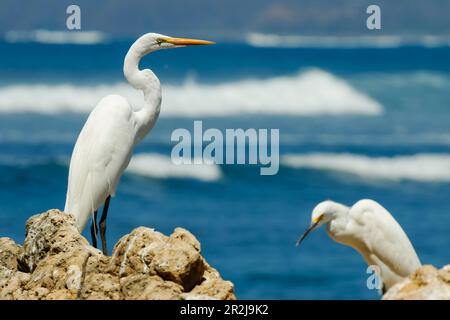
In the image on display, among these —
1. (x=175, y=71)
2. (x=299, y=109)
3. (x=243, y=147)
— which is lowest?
(x=243, y=147)

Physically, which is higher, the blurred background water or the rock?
the blurred background water

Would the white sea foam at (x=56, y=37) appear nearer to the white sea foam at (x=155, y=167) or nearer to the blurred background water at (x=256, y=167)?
the blurred background water at (x=256, y=167)

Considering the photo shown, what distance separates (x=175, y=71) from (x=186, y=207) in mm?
12987

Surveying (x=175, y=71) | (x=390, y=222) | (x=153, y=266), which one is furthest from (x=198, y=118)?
(x=153, y=266)

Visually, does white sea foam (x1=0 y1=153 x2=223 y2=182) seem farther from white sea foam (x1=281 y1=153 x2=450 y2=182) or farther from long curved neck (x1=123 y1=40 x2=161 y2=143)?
long curved neck (x1=123 y1=40 x2=161 y2=143)

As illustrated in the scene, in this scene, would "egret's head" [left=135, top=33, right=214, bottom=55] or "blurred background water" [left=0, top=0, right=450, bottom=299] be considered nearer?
"egret's head" [left=135, top=33, right=214, bottom=55]

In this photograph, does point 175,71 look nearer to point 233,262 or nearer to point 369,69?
point 369,69

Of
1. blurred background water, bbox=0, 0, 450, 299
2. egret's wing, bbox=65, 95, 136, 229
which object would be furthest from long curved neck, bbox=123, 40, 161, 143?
blurred background water, bbox=0, 0, 450, 299

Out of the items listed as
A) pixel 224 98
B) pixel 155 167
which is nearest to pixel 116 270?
pixel 155 167

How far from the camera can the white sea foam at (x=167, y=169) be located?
1545 cm

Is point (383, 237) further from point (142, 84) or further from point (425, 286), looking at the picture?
point (425, 286)

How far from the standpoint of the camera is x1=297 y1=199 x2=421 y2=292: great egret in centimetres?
580

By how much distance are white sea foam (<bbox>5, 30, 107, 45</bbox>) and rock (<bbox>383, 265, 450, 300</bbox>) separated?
101ft
